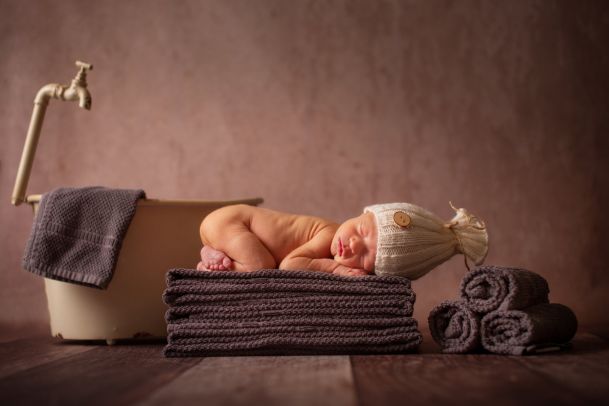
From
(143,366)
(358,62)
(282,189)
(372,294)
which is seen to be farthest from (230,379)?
(358,62)

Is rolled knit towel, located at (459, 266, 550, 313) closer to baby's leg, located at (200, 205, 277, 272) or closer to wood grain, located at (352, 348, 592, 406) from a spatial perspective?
wood grain, located at (352, 348, 592, 406)

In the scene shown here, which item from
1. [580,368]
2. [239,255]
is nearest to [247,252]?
[239,255]

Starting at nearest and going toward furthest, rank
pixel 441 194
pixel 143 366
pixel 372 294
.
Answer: pixel 143 366, pixel 372 294, pixel 441 194

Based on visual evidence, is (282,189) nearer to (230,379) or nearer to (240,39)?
(240,39)

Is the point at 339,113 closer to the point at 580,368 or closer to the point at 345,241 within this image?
the point at 345,241

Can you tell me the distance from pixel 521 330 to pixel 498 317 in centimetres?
5

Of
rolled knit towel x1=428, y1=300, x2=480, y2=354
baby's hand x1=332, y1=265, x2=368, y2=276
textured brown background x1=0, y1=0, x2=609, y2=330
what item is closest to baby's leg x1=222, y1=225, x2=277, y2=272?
baby's hand x1=332, y1=265, x2=368, y2=276

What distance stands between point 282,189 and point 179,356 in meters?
0.93

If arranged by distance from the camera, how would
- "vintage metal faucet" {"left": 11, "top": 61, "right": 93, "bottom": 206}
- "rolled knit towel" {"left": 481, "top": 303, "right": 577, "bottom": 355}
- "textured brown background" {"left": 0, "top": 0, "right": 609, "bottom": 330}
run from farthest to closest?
"textured brown background" {"left": 0, "top": 0, "right": 609, "bottom": 330} < "vintage metal faucet" {"left": 11, "top": 61, "right": 93, "bottom": 206} < "rolled knit towel" {"left": 481, "top": 303, "right": 577, "bottom": 355}

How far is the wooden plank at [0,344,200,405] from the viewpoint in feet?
3.23

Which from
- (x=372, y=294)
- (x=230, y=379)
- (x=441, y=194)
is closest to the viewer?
(x=230, y=379)

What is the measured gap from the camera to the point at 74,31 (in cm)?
222

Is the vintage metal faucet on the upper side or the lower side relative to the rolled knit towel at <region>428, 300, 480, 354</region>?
upper

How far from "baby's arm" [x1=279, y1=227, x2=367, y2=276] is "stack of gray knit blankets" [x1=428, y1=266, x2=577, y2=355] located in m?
0.20
